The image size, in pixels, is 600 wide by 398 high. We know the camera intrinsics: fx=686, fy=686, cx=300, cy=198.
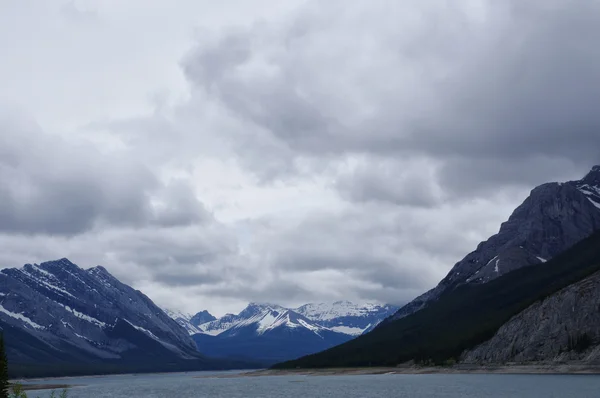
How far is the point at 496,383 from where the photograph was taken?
7835 inches

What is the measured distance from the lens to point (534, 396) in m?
148

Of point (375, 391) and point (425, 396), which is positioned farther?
point (375, 391)

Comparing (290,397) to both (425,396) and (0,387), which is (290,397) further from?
(0,387)

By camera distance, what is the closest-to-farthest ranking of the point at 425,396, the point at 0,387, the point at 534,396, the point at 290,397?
the point at 0,387 < the point at 534,396 < the point at 425,396 < the point at 290,397

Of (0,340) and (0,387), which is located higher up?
(0,340)

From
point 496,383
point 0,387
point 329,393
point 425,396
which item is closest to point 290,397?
point 329,393

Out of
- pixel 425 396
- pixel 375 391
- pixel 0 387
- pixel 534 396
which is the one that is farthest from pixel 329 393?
pixel 0 387

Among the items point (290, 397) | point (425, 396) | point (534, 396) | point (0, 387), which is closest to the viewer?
point (0, 387)

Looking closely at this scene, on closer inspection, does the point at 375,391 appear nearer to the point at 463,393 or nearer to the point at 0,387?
the point at 463,393

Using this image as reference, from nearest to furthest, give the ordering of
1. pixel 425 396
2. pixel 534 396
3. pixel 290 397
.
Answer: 1. pixel 534 396
2. pixel 425 396
3. pixel 290 397

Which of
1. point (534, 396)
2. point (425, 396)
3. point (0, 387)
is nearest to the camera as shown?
point (0, 387)

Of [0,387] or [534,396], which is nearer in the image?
[0,387]

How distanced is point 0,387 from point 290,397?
122216 mm

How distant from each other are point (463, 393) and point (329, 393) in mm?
44491
